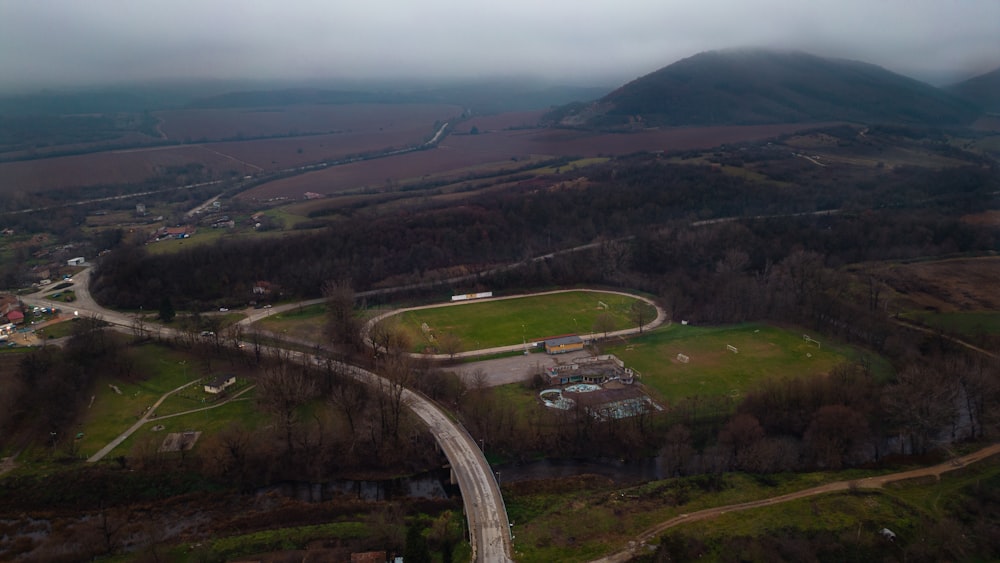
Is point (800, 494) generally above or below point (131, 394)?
above

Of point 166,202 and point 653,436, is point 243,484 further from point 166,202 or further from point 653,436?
point 166,202

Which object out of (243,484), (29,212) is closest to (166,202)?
(29,212)

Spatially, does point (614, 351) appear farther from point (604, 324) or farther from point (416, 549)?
point (416, 549)

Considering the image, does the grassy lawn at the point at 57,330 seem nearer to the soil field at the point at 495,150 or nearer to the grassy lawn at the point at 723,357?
the grassy lawn at the point at 723,357

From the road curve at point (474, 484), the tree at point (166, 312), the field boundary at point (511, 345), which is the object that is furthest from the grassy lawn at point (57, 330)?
the road curve at point (474, 484)

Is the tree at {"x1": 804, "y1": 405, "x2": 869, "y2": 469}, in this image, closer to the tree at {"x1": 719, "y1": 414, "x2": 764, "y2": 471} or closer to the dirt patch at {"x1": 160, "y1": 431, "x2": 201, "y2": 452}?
the tree at {"x1": 719, "y1": 414, "x2": 764, "y2": 471}

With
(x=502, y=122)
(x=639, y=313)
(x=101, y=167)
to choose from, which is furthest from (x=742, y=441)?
(x=502, y=122)
